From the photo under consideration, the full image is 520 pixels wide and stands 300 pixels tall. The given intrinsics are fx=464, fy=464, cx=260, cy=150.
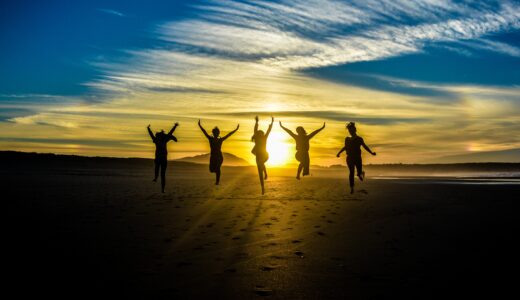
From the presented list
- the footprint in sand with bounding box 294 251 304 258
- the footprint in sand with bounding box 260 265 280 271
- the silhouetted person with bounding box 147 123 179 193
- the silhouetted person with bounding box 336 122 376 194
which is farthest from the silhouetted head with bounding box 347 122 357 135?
the footprint in sand with bounding box 260 265 280 271

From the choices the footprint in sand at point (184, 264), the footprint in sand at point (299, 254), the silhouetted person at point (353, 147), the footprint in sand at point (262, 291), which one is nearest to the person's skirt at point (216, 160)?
the silhouetted person at point (353, 147)

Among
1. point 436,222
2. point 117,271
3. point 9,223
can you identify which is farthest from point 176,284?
point 436,222

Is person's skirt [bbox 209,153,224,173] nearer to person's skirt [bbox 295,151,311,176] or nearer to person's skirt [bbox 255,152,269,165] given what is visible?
person's skirt [bbox 255,152,269,165]

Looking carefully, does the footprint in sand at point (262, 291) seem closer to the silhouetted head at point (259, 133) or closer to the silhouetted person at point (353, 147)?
the silhouetted person at point (353, 147)

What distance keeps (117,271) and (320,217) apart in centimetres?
608

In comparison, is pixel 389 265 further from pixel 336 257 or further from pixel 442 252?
pixel 442 252

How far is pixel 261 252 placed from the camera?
22.3 feet

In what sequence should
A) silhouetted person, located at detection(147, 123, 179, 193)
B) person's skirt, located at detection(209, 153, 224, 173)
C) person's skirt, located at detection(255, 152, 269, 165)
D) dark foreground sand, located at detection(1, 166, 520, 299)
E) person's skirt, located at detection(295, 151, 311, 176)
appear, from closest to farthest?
dark foreground sand, located at detection(1, 166, 520, 299) < silhouetted person, located at detection(147, 123, 179, 193) < person's skirt, located at detection(255, 152, 269, 165) < person's skirt, located at detection(209, 153, 224, 173) < person's skirt, located at detection(295, 151, 311, 176)

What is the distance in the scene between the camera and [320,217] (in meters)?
10.8

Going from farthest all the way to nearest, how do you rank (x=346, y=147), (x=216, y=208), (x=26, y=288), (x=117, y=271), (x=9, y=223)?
(x=346, y=147) < (x=216, y=208) < (x=9, y=223) < (x=117, y=271) < (x=26, y=288)

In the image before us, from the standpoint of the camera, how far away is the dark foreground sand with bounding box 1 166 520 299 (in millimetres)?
4938

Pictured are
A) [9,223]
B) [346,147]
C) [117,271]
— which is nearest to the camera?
[117,271]

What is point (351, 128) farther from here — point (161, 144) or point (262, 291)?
point (262, 291)

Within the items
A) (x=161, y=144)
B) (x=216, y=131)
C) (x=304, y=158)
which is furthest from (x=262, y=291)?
(x=304, y=158)
